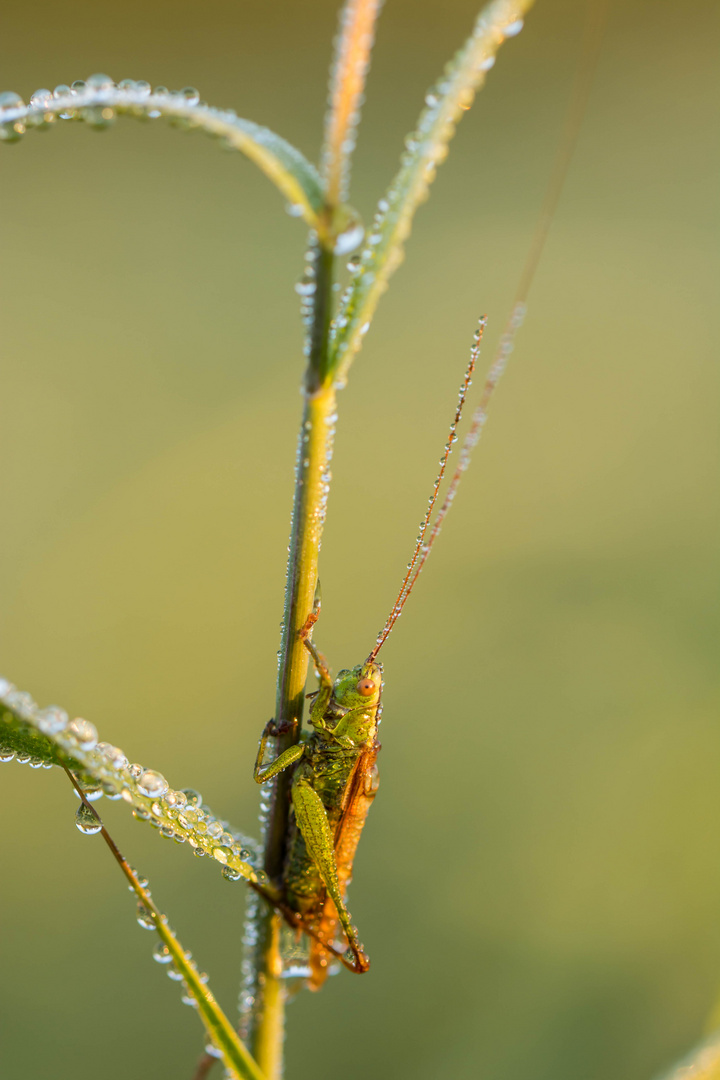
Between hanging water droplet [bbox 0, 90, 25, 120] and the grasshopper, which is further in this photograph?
the grasshopper

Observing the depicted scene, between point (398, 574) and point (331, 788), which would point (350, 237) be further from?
point (398, 574)

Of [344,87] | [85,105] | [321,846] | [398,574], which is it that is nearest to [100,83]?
[85,105]

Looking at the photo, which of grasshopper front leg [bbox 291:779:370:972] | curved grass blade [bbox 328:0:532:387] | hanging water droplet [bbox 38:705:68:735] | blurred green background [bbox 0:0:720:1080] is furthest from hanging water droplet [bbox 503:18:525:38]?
blurred green background [bbox 0:0:720:1080]

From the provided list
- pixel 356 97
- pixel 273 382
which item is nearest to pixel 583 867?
pixel 273 382

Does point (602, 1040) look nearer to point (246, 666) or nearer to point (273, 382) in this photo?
point (246, 666)

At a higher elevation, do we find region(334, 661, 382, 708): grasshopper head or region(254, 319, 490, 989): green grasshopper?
region(334, 661, 382, 708): grasshopper head

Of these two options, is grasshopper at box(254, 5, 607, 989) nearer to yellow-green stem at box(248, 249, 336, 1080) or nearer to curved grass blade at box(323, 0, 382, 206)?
yellow-green stem at box(248, 249, 336, 1080)

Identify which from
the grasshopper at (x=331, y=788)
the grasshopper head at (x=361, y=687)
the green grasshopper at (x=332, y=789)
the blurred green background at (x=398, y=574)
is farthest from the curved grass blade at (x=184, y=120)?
the blurred green background at (x=398, y=574)
